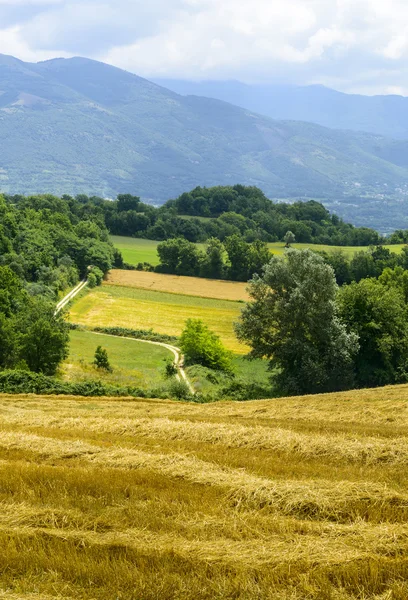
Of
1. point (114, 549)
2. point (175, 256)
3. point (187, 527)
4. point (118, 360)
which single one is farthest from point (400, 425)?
point (175, 256)

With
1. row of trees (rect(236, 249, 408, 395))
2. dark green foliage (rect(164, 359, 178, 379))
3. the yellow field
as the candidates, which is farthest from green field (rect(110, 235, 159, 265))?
row of trees (rect(236, 249, 408, 395))

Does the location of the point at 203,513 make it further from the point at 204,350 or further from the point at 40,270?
the point at 40,270

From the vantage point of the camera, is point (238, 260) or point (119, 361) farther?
point (238, 260)

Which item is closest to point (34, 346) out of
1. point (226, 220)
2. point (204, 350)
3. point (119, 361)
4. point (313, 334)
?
point (119, 361)

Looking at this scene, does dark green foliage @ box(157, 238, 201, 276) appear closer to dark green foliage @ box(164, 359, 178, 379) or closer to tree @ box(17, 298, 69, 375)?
dark green foliage @ box(164, 359, 178, 379)

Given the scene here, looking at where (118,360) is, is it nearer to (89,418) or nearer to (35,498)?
(89,418)

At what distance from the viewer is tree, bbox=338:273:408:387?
158 feet

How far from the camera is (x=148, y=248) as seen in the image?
472 feet

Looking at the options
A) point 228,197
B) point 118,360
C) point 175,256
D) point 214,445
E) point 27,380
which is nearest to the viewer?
point 214,445

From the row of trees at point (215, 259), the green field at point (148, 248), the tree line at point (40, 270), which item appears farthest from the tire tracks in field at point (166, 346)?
the green field at point (148, 248)

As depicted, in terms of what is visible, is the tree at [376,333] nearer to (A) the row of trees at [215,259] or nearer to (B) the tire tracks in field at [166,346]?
(B) the tire tracks in field at [166,346]

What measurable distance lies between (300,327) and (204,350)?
472 inches

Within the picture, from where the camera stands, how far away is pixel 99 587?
8.96m

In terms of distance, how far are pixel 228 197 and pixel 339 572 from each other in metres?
190
